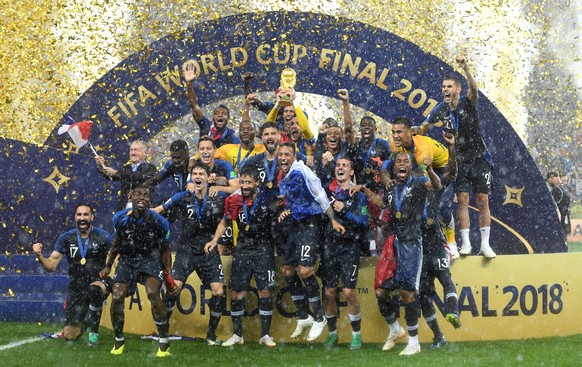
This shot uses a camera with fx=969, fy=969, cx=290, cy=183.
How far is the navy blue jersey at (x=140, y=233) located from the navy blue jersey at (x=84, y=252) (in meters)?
0.76

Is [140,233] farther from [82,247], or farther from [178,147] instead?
[178,147]

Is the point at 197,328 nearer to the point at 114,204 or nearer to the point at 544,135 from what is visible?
the point at 114,204

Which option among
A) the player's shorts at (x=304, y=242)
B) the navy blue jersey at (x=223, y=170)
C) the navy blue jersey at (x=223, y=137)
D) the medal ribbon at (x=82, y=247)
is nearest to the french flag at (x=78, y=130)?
the navy blue jersey at (x=223, y=137)

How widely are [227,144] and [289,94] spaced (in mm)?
864

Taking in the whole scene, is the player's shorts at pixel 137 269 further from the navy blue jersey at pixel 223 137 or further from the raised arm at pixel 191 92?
the raised arm at pixel 191 92

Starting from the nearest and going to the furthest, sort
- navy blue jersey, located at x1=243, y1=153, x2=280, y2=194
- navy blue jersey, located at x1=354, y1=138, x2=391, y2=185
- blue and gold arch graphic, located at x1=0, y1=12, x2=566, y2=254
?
navy blue jersey, located at x1=243, y1=153, x2=280, y2=194 → navy blue jersey, located at x1=354, y1=138, x2=391, y2=185 → blue and gold arch graphic, located at x1=0, y1=12, x2=566, y2=254

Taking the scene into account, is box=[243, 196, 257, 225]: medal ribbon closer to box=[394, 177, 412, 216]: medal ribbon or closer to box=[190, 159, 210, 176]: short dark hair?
box=[190, 159, 210, 176]: short dark hair

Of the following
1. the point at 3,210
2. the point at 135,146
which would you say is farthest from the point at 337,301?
the point at 3,210

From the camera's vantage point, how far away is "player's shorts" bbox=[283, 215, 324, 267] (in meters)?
9.02

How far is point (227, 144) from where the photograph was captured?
33.8 ft

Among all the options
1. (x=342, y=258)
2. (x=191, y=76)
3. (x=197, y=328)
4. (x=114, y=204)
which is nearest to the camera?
(x=342, y=258)

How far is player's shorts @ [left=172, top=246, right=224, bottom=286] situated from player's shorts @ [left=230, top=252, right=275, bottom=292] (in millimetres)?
150

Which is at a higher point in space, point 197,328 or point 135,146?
point 135,146

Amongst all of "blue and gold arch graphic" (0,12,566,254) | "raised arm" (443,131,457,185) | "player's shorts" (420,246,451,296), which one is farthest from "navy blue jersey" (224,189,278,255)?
"blue and gold arch graphic" (0,12,566,254)
